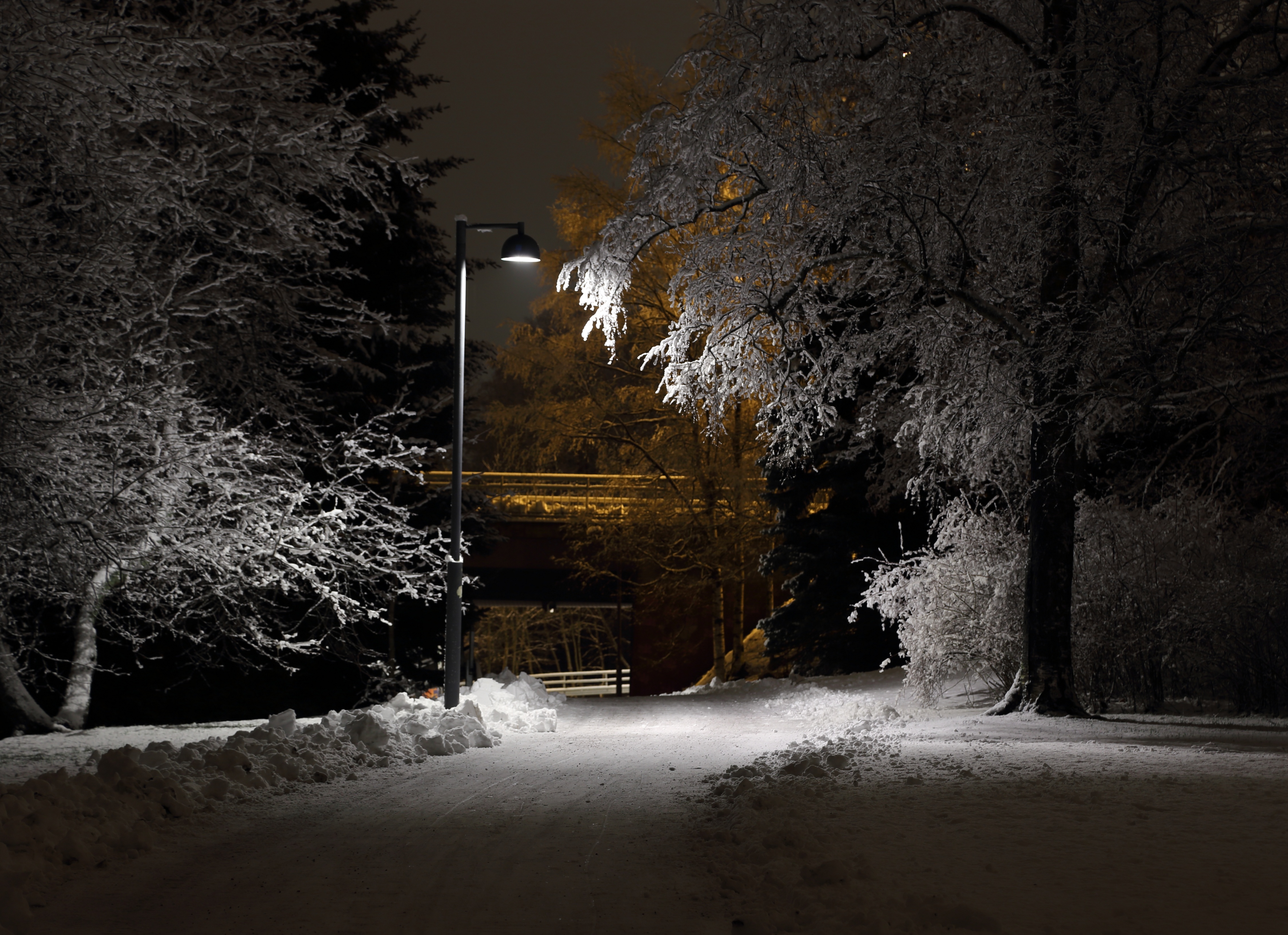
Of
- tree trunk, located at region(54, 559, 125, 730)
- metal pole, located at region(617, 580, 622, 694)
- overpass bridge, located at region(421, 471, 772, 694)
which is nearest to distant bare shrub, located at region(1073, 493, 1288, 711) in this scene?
overpass bridge, located at region(421, 471, 772, 694)

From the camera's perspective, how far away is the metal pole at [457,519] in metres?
13.3

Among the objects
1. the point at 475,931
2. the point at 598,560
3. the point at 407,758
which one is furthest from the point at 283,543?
the point at 598,560

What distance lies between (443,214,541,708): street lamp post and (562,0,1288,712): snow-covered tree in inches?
63.7

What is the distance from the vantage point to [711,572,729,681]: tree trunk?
86.0 feet

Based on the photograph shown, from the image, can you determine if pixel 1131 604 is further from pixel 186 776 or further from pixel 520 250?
pixel 186 776

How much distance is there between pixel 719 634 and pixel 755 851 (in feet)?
69.6

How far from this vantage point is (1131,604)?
12641mm

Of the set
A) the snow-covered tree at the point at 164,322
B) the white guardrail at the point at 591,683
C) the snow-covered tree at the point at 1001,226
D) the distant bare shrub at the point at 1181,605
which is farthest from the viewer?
the white guardrail at the point at 591,683

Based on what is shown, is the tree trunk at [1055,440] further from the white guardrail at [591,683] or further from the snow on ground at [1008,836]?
the white guardrail at [591,683]

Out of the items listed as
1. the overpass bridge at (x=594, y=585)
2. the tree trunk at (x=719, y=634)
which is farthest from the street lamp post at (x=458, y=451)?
the tree trunk at (x=719, y=634)

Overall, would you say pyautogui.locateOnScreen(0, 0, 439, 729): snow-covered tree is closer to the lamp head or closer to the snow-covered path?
the lamp head

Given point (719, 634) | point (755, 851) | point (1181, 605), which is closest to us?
point (755, 851)

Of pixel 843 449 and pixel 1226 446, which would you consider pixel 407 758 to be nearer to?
pixel 1226 446

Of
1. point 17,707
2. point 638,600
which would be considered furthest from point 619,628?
point 17,707
